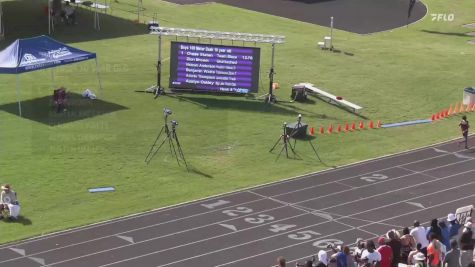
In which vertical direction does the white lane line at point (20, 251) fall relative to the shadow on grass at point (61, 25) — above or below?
below

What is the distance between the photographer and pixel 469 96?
43875 mm

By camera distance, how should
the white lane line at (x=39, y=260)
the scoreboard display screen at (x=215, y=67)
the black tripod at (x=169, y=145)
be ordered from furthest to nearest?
1. the scoreboard display screen at (x=215, y=67)
2. the black tripod at (x=169, y=145)
3. the white lane line at (x=39, y=260)

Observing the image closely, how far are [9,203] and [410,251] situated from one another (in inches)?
496

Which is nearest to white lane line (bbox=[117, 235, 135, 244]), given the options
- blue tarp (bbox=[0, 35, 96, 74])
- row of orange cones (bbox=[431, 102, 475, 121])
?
blue tarp (bbox=[0, 35, 96, 74])

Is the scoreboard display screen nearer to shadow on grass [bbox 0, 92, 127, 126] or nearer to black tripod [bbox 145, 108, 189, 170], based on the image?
shadow on grass [bbox 0, 92, 127, 126]

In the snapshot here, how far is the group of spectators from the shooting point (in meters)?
23.2

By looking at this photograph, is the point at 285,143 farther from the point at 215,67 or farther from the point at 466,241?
the point at 466,241

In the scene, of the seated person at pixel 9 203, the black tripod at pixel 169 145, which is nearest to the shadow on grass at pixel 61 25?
the black tripod at pixel 169 145

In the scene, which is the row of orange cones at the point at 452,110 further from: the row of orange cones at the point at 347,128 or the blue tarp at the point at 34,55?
the blue tarp at the point at 34,55

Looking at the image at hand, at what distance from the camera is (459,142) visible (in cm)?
3875

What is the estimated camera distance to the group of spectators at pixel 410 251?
76.1 ft

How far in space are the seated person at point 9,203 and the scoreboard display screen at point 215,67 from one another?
15.6 metres

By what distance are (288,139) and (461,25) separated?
3080 centimetres

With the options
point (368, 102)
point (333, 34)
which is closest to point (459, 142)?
point (368, 102)
